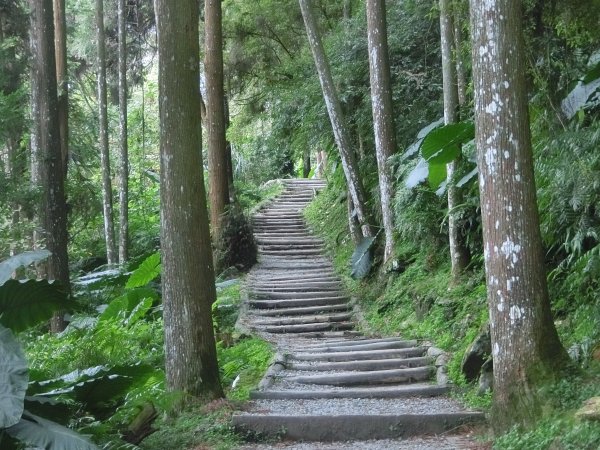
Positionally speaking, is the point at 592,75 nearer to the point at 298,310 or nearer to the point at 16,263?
the point at 16,263

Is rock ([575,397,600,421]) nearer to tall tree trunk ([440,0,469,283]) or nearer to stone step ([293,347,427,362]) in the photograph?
stone step ([293,347,427,362])

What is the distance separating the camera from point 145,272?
14719 millimetres

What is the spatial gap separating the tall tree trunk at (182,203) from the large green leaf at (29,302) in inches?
40.5

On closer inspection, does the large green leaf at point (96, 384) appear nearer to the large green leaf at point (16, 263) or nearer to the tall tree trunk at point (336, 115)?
the large green leaf at point (16, 263)

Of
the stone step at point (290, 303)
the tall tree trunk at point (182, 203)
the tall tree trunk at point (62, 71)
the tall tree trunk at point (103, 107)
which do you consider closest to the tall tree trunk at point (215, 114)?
the tall tree trunk at point (103, 107)

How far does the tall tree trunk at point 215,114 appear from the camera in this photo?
17188 millimetres

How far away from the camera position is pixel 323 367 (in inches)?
399

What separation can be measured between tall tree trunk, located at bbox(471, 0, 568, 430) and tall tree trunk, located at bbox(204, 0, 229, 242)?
37.2 feet

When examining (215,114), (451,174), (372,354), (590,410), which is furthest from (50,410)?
(215,114)

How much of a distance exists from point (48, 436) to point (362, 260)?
10.4 metres

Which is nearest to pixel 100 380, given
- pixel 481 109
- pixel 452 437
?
pixel 452 437

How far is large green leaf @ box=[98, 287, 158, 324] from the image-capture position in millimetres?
13317

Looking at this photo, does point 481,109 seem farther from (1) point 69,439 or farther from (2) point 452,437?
(1) point 69,439

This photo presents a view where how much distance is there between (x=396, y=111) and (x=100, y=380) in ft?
34.2
